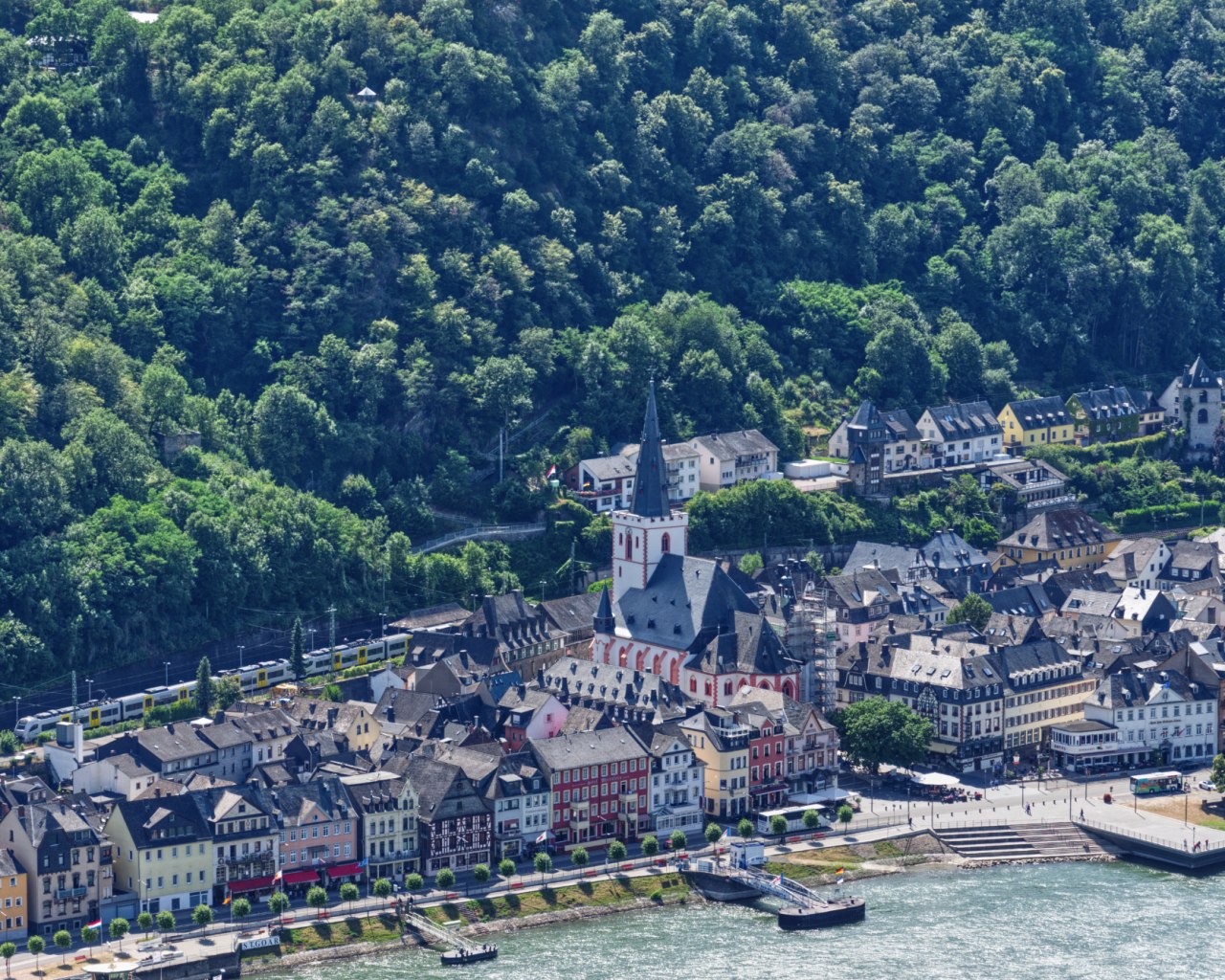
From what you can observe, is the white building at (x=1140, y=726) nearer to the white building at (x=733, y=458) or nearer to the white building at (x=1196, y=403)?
the white building at (x=733, y=458)

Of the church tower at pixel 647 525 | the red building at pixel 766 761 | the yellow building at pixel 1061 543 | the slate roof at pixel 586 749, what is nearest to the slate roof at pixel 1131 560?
the yellow building at pixel 1061 543

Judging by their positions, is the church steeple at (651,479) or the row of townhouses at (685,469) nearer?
the church steeple at (651,479)

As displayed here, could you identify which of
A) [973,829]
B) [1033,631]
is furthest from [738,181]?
[973,829]

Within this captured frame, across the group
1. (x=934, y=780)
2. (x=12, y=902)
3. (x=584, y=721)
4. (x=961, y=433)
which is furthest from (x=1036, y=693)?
(x=12, y=902)

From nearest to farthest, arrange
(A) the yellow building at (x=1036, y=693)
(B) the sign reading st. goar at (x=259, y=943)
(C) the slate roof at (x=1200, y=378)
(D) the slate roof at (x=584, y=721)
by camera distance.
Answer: (B) the sign reading st. goar at (x=259, y=943), (D) the slate roof at (x=584, y=721), (A) the yellow building at (x=1036, y=693), (C) the slate roof at (x=1200, y=378)

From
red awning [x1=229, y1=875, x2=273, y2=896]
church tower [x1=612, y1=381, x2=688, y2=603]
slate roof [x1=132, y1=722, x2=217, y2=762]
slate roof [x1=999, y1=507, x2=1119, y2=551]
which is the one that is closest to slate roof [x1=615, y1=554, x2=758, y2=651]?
church tower [x1=612, y1=381, x2=688, y2=603]

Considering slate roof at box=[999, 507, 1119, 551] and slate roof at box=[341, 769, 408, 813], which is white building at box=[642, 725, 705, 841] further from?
slate roof at box=[999, 507, 1119, 551]
